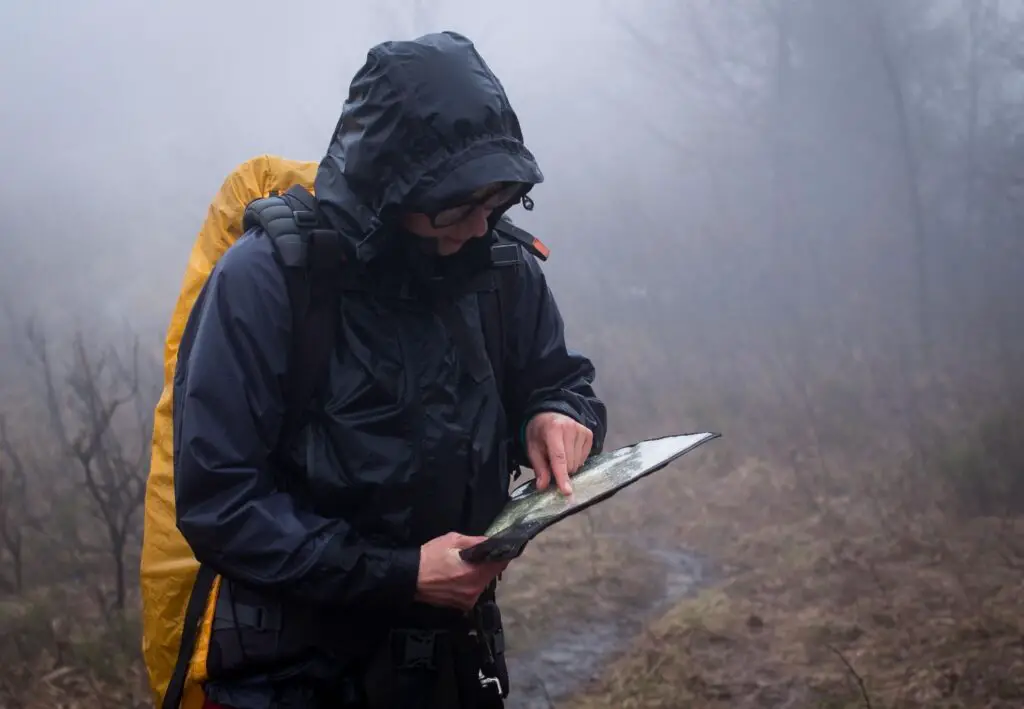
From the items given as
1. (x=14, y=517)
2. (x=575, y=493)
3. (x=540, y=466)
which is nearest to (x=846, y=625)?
(x=540, y=466)

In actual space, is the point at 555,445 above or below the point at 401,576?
above

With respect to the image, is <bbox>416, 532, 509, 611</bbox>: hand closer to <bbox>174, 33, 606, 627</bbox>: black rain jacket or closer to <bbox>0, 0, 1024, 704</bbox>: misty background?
<bbox>174, 33, 606, 627</bbox>: black rain jacket

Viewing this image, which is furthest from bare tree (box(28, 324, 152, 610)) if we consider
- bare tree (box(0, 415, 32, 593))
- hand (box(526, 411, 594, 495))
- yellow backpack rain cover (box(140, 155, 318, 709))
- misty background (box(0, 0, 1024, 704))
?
hand (box(526, 411, 594, 495))

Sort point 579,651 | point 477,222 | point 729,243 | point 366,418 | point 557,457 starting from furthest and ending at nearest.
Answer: point 729,243 < point 579,651 < point 557,457 < point 477,222 < point 366,418

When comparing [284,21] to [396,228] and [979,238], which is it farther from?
[396,228]

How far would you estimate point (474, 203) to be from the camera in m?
1.48

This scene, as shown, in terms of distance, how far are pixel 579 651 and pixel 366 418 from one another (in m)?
4.27

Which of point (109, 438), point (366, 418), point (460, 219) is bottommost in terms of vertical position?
point (366, 418)

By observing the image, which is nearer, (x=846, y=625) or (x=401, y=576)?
(x=401, y=576)

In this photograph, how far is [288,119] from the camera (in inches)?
1190

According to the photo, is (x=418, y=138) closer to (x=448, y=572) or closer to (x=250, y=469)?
(x=250, y=469)

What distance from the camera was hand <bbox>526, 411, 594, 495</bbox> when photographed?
1.66 m

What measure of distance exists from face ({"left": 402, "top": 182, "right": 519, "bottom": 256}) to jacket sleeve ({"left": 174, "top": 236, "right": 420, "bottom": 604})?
273 mm

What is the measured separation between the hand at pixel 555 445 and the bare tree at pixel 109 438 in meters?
3.87
